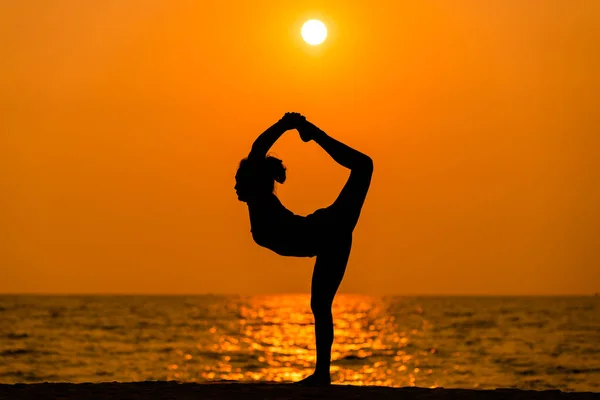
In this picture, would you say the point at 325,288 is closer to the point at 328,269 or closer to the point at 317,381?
the point at 328,269

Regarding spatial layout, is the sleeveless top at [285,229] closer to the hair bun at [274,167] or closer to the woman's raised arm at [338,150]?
the hair bun at [274,167]

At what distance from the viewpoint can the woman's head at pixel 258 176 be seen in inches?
468

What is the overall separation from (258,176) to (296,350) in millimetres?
55703

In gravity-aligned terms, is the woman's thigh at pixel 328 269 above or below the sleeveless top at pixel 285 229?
below

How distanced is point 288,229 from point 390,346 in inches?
2348

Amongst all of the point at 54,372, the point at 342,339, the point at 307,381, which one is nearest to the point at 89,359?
the point at 54,372

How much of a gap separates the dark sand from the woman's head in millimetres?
1890

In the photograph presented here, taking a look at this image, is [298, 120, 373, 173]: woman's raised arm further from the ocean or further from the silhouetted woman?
the ocean

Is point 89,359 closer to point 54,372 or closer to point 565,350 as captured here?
point 54,372

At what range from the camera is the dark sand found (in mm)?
10883

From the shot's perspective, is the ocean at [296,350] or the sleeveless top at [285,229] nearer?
the sleeveless top at [285,229]

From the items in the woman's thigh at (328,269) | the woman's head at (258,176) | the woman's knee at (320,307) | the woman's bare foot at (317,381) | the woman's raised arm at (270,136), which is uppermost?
the woman's raised arm at (270,136)

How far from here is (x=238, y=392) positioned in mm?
11211

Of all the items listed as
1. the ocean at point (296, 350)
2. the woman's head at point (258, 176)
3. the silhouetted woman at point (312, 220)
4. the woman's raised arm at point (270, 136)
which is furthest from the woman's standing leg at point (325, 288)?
the ocean at point (296, 350)
